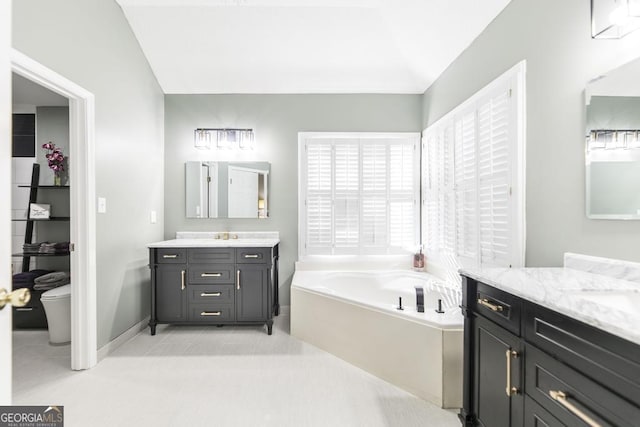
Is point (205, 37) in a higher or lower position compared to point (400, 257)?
higher

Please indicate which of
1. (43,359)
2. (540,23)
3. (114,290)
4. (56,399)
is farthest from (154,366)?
(540,23)

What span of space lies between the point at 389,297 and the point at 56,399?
273 cm

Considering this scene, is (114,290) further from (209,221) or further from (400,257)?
(400,257)

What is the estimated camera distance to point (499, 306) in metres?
1.37

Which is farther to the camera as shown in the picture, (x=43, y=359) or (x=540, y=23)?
(x=43, y=359)

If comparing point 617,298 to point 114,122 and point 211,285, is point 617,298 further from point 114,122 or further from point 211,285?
point 114,122

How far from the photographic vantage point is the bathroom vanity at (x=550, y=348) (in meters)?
0.85

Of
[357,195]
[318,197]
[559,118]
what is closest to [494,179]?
[559,118]

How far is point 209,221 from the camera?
12.2 ft

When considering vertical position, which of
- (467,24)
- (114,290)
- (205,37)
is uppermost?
(205,37)

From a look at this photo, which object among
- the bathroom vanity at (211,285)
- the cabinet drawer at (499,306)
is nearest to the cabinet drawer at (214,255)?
the bathroom vanity at (211,285)

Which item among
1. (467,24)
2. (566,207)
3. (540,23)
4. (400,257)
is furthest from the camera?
(400,257)

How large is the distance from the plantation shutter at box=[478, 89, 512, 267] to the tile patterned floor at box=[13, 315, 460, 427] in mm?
1078

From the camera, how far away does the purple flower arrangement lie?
325 cm
